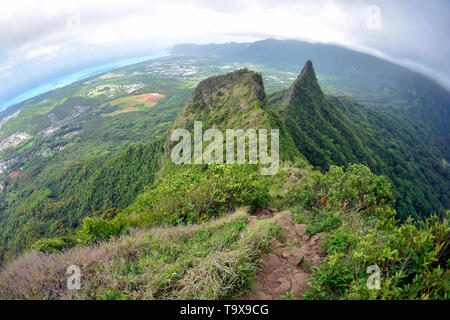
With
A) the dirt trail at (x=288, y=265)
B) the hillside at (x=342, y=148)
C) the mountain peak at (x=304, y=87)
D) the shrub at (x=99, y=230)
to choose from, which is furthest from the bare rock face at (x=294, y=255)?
the mountain peak at (x=304, y=87)

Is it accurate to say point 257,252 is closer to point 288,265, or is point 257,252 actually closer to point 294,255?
point 288,265

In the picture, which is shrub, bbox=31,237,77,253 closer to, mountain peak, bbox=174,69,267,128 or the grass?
the grass

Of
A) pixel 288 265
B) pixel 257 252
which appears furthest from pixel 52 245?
pixel 288 265

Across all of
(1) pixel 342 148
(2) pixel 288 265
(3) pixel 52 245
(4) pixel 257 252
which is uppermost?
(4) pixel 257 252

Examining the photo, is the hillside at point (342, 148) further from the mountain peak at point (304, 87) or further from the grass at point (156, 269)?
the grass at point (156, 269)

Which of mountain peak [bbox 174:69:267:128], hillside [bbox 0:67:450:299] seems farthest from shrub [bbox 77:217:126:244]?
mountain peak [bbox 174:69:267:128]
